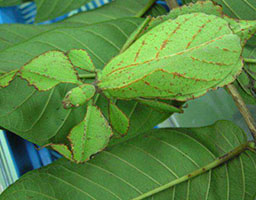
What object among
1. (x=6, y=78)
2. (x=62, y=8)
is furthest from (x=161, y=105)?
(x=62, y=8)

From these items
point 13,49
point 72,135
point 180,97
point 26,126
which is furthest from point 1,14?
point 180,97

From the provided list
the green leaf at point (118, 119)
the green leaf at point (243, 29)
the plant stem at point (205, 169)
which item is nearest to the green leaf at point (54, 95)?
the green leaf at point (118, 119)

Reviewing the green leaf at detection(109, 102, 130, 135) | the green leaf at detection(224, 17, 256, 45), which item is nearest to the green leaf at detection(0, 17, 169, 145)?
the green leaf at detection(109, 102, 130, 135)

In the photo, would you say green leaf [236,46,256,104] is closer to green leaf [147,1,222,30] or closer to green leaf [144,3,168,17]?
green leaf [147,1,222,30]

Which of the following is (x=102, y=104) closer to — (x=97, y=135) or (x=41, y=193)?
(x=97, y=135)

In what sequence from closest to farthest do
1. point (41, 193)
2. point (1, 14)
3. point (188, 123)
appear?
1. point (41, 193)
2. point (1, 14)
3. point (188, 123)

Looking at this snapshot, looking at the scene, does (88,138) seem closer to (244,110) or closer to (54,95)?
(54,95)
